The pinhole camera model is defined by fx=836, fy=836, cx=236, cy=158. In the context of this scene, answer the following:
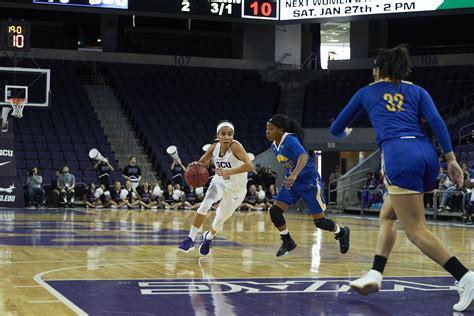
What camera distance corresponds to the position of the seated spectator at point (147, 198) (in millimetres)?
25802

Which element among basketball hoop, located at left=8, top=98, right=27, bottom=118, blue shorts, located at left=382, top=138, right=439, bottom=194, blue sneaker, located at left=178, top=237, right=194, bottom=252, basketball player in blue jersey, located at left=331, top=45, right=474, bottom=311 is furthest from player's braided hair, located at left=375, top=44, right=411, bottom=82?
basketball hoop, located at left=8, top=98, right=27, bottom=118

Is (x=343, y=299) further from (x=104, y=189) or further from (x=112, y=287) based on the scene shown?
(x=104, y=189)

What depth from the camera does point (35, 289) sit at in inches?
264

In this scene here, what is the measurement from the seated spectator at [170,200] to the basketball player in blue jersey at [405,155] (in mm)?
19992

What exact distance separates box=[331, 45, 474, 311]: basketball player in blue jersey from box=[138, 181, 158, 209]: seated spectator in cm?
1991

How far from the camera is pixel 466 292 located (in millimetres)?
5777

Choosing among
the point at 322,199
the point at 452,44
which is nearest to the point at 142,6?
the point at 452,44

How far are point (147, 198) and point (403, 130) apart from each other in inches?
807

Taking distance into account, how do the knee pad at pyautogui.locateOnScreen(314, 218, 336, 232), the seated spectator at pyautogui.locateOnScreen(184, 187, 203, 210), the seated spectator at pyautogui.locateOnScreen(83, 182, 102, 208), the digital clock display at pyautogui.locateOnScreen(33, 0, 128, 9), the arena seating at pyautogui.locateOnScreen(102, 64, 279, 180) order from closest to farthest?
the knee pad at pyautogui.locateOnScreen(314, 218, 336, 232)
the seated spectator at pyautogui.locateOnScreen(83, 182, 102, 208)
the seated spectator at pyautogui.locateOnScreen(184, 187, 203, 210)
the digital clock display at pyautogui.locateOnScreen(33, 0, 128, 9)
the arena seating at pyautogui.locateOnScreen(102, 64, 279, 180)

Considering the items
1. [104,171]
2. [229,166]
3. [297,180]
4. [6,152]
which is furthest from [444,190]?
[6,152]

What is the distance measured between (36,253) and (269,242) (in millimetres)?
3983

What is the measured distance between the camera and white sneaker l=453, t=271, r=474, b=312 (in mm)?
5750

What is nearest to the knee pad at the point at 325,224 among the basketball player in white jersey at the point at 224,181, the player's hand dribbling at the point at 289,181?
the player's hand dribbling at the point at 289,181

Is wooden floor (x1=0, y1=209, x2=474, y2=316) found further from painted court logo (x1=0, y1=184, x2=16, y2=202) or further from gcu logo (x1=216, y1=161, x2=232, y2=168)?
painted court logo (x1=0, y1=184, x2=16, y2=202)
